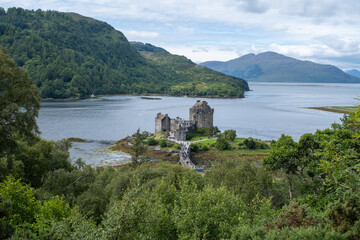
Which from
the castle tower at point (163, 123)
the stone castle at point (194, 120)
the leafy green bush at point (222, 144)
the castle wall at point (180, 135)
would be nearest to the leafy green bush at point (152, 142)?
the castle wall at point (180, 135)

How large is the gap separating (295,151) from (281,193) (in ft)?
26.9

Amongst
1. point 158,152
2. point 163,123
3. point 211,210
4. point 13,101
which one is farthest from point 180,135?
point 211,210

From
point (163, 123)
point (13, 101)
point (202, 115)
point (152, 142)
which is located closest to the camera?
point (13, 101)

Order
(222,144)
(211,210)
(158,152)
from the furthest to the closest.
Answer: (158,152) → (222,144) → (211,210)

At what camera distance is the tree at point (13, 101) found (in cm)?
1653

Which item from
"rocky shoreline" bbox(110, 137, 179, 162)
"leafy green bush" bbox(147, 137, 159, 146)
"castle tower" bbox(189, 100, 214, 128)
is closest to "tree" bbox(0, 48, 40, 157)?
"rocky shoreline" bbox(110, 137, 179, 162)

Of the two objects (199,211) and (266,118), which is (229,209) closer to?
(199,211)

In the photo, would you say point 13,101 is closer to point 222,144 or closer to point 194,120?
point 222,144

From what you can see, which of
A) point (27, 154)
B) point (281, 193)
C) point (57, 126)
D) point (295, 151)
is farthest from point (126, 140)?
point (295, 151)

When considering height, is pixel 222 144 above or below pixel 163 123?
below

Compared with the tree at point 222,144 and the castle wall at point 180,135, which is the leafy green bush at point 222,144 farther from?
the castle wall at point 180,135

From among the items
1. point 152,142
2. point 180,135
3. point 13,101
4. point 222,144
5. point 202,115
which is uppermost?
point 13,101

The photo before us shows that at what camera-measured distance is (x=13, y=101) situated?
16.9m

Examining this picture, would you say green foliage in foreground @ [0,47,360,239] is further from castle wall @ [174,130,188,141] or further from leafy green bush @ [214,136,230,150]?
castle wall @ [174,130,188,141]
